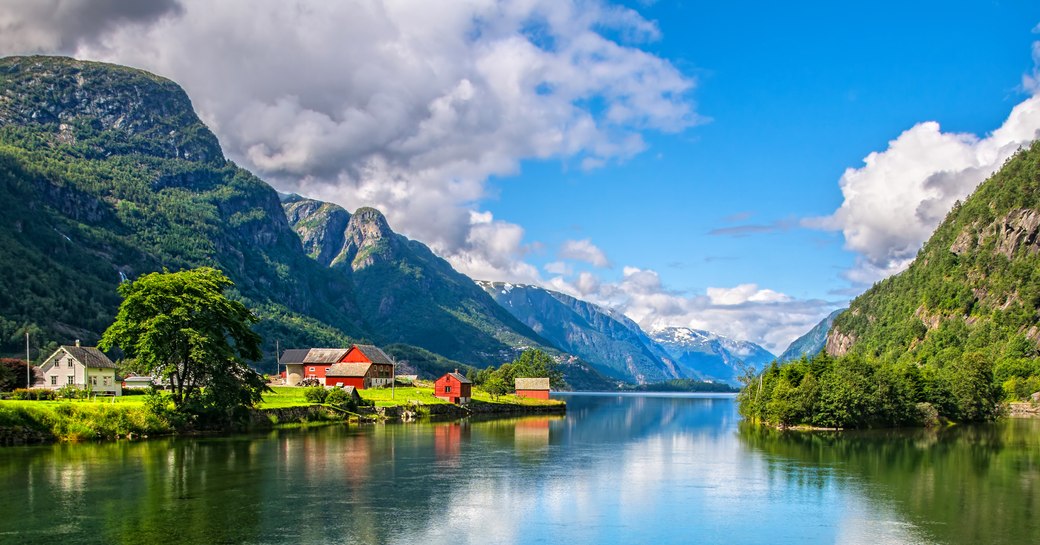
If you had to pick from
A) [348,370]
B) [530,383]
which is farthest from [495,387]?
[348,370]

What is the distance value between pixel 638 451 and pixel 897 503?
31.6 metres

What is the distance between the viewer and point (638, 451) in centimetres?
7150

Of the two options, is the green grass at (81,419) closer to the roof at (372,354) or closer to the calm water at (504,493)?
the calm water at (504,493)

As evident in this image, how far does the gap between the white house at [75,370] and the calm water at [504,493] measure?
35696 millimetres

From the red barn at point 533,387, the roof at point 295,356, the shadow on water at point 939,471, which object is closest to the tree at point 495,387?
the red barn at point 533,387

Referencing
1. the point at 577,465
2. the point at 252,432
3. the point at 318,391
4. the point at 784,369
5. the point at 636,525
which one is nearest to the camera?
the point at 636,525

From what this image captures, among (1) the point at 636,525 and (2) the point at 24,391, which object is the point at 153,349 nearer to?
(2) the point at 24,391

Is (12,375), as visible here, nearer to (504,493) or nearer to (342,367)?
(342,367)

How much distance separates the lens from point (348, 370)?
132000mm

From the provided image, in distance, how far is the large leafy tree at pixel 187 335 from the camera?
72.6 metres

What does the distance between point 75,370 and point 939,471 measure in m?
93.2

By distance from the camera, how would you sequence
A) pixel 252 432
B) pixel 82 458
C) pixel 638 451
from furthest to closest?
pixel 252 432, pixel 638 451, pixel 82 458

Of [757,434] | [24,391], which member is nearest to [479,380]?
[757,434]

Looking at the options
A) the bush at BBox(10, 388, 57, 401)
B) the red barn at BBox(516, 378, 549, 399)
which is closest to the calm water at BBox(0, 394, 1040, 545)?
the bush at BBox(10, 388, 57, 401)
